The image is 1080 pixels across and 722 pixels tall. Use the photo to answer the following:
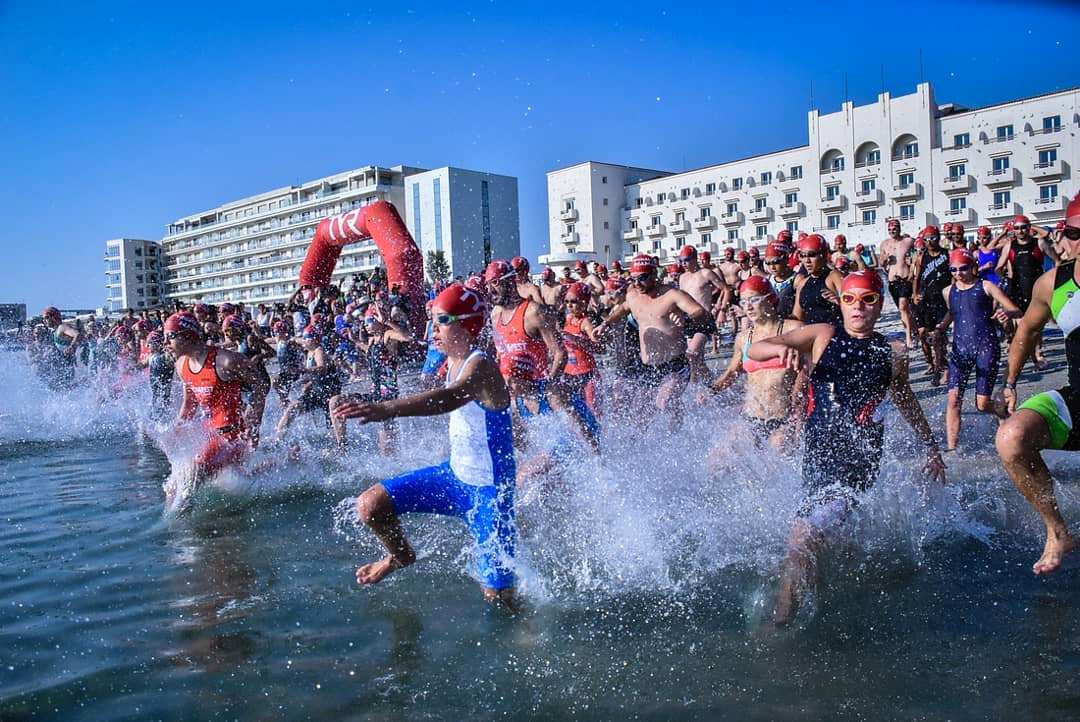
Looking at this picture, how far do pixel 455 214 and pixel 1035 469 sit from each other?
283 feet

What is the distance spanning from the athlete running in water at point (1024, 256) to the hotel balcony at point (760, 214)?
5321 centimetres

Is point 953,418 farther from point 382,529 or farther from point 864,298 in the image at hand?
point 382,529

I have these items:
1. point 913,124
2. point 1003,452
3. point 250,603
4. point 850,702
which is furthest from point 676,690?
point 913,124

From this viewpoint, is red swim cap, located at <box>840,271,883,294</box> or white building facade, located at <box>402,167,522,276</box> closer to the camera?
red swim cap, located at <box>840,271,883,294</box>

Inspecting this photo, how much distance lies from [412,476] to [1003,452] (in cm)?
264

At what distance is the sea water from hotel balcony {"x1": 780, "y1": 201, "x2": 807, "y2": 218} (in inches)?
2206

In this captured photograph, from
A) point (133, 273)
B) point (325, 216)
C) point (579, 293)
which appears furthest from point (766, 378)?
point (133, 273)

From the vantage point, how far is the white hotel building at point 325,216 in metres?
88.2

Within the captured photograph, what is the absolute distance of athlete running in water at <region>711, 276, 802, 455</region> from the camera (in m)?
5.39

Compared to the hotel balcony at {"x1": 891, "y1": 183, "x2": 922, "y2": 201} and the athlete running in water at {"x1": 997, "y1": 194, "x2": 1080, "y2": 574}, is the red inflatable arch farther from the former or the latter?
the hotel balcony at {"x1": 891, "y1": 183, "x2": 922, "y2": 201}

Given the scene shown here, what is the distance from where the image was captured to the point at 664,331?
737 centimetres

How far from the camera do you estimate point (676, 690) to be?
320 centimetres

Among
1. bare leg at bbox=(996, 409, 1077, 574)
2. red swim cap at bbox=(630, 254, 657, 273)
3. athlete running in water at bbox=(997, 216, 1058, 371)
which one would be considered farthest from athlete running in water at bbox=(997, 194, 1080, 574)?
athlete running in water at bbox=(997, 216, 1058, 371)

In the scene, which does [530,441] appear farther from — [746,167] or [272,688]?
[746,167]
